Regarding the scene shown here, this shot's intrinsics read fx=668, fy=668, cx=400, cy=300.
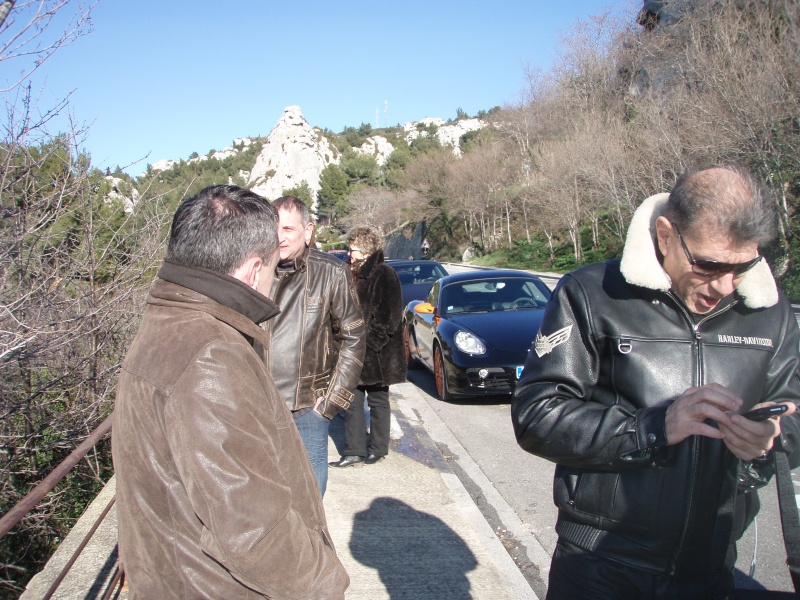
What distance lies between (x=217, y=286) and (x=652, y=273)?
3.84ft

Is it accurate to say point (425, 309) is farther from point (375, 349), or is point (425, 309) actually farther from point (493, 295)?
point (375, 349)

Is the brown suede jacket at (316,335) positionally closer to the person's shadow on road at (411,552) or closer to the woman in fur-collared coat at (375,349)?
the person's shadow on road at (411,552)

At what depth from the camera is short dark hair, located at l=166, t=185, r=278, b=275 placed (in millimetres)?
1690

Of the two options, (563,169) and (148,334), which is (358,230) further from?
(563,169)

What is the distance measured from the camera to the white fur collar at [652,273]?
1.86m

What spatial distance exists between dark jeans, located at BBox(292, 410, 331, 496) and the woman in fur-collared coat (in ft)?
6.23

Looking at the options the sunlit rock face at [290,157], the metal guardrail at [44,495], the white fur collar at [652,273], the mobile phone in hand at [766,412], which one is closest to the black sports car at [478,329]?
the metal guardrail at [44,495]

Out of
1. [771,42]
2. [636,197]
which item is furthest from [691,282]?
[636,197]

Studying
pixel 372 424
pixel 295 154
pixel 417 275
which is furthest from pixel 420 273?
pixel 295 154

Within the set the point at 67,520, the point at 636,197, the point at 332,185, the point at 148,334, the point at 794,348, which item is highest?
the point at 332,185

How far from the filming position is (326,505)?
4.73 meters

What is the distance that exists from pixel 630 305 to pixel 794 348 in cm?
54

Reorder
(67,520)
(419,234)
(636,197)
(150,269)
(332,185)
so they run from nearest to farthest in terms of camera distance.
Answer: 1. (67,520)
2. (150,269)
3. (636,197)
4. (419,234)
5. (332,185)

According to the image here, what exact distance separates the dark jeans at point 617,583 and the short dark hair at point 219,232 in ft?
4.08
